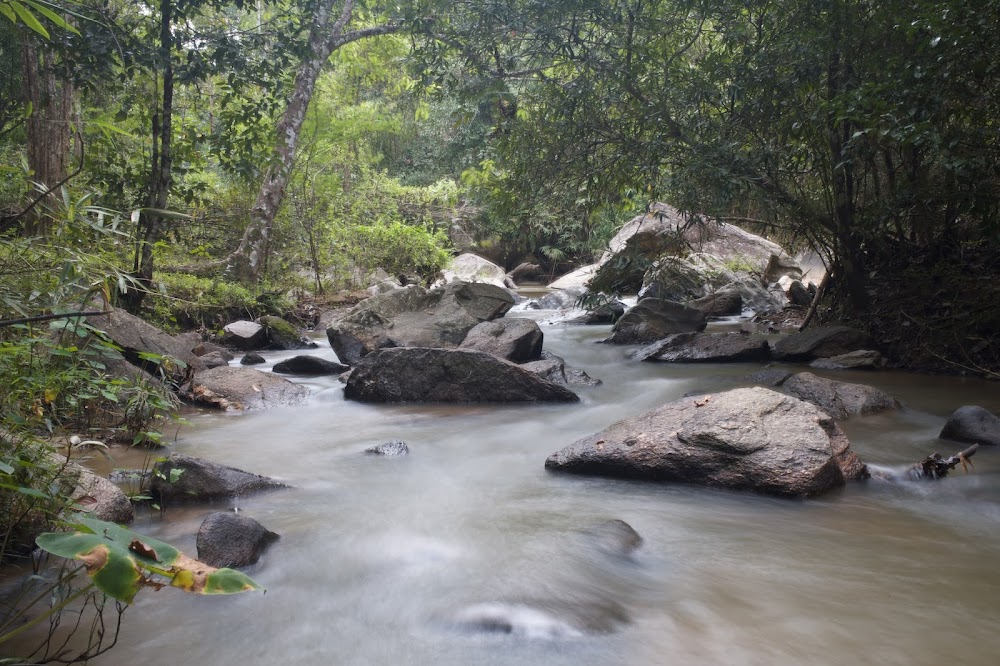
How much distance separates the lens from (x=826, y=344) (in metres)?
8.49

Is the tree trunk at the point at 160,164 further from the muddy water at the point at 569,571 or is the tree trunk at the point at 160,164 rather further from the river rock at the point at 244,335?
the muddy water at the point at 569,571

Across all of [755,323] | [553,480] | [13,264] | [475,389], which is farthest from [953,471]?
[755,323]

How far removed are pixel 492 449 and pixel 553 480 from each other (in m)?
0.92

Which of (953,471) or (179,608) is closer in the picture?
(179,608)

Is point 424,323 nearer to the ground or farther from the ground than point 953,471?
farther from the ground

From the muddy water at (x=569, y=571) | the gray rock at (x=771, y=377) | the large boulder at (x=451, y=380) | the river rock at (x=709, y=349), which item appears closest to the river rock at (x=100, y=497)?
the muddy water at (x=569, y=571)

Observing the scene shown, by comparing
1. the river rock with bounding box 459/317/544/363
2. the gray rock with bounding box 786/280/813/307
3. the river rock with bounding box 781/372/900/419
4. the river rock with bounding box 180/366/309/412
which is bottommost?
the river rock with bounding box 180/366/309/412

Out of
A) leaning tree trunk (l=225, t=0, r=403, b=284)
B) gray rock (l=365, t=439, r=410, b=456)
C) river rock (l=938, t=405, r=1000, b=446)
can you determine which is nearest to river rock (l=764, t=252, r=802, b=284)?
leaning tree trunk (l=225, t=0, r=403, b=284)

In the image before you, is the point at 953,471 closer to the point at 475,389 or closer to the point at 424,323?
the point at 475,389

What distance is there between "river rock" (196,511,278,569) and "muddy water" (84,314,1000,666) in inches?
3.9

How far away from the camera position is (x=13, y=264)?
10.2ft

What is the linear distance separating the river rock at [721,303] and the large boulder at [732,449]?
363 inches

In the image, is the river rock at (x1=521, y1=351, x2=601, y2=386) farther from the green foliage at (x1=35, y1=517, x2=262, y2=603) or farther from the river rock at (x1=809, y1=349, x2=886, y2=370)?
the green foliage at (x1=35, y1=517, x2=262, y2=603)

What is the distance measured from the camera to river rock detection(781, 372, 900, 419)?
228 inches
